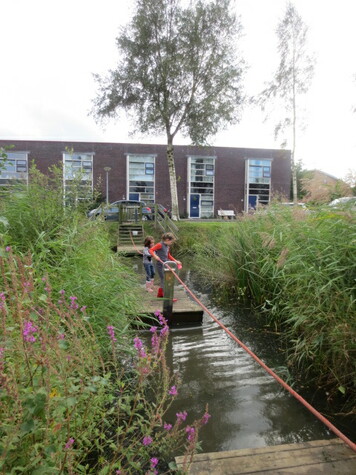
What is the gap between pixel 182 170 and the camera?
32.1 metres

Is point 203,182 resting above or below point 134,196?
above

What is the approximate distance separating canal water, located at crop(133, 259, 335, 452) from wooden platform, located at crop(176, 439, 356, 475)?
0.38 meters

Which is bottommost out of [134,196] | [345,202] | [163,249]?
[163,249]

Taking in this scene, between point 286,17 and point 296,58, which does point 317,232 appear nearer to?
point 296,58

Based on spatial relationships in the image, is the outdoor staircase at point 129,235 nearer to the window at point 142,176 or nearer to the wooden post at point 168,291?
the wooden post at point 168,291

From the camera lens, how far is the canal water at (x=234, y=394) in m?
2.63

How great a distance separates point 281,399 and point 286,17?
66.1 feet

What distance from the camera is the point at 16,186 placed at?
4570 mm

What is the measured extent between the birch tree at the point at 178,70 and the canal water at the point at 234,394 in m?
A: 14.5

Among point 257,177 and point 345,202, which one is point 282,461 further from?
point 257,177

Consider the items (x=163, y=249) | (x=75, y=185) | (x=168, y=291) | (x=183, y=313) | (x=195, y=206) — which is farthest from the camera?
(x=195, y=206)

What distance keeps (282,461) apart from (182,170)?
31.1 metres

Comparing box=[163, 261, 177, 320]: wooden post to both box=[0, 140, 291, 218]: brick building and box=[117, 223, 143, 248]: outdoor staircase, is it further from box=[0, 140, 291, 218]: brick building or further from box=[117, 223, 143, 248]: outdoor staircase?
box=[0, 140, 291, 218]: brick building

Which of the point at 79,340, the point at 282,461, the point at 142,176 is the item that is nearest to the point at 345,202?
the point at 282,461
